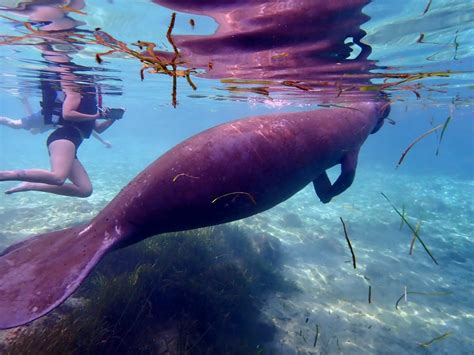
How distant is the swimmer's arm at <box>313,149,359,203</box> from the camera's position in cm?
552

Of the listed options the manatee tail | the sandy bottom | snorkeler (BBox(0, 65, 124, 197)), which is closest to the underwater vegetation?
Answer: the sandy bottom

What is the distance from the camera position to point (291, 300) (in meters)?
9.16

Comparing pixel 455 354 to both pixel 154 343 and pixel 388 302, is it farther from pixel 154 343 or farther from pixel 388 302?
pixel 154 343

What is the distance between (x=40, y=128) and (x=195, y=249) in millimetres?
8347

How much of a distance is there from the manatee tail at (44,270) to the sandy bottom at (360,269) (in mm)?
3974

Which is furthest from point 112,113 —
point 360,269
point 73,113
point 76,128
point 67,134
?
point 360,269

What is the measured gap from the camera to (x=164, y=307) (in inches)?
253

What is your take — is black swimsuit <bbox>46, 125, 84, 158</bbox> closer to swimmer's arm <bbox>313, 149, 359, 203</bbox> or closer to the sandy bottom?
the sandy bottom

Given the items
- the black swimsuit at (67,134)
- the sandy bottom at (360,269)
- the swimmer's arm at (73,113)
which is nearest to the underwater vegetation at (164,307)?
the sandy bottom at (360,269)

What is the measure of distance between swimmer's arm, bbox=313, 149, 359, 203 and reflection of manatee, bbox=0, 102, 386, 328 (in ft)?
5.44

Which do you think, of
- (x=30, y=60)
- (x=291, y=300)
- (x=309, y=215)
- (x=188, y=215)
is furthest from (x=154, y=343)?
(x=309, y=215)

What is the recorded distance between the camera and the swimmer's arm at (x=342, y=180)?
217 inches

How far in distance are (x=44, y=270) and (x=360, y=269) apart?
11941 millimetres

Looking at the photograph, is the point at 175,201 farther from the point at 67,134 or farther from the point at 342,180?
the point at 67,134
